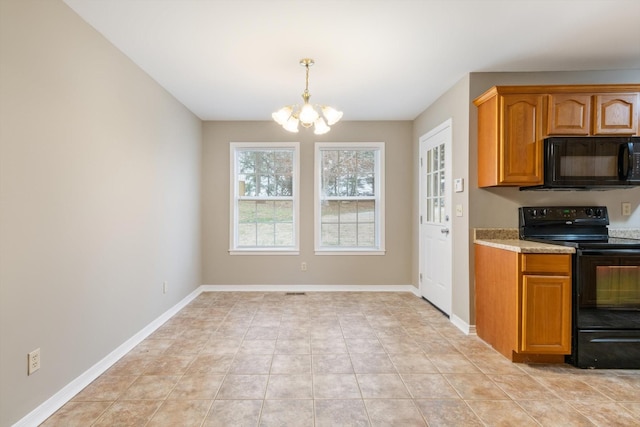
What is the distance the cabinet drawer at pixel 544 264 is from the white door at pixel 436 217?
107 cm

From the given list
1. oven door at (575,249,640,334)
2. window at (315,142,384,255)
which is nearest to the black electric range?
oven door at (575,249,640,334)

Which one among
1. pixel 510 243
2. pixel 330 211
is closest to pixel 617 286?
pixel 510 243

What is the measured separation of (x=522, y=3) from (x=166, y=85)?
10.5 feet

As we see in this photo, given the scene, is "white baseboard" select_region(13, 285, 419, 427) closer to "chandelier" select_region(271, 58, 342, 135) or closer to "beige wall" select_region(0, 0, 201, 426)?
"beige wall" select_region(0, 0, 201, 426)

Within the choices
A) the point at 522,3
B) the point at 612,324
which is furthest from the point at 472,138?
the point at 612,324

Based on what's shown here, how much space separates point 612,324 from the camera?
8.26 ft

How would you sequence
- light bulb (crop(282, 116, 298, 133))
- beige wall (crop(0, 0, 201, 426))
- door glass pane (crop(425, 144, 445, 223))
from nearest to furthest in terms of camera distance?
beige wall (crop(0, 0, 201, 426)) → light bulb (crop(282, 116, 298, 133)) → door glass pane (crop(425, 144, 445, 223))

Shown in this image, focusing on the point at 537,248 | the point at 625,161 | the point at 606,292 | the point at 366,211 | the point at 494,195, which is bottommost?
the point at 606,292

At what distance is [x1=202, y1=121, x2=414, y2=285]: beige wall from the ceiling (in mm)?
1182

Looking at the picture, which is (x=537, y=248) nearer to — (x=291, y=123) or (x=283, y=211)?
(x=291, y=123)

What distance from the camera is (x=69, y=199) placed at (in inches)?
85.3

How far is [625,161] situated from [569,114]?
1.88ft

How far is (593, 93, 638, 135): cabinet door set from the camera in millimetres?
2809

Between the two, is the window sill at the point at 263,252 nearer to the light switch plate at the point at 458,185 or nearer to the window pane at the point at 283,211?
the window pane at the point at 283,211
